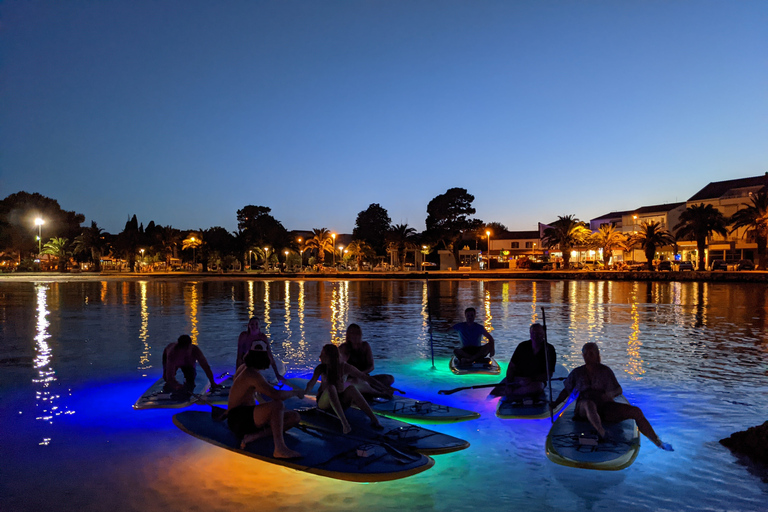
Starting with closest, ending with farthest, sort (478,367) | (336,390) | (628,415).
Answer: (628,415) → (336,390) → (478,367)

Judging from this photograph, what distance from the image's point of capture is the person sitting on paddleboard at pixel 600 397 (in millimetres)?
7609

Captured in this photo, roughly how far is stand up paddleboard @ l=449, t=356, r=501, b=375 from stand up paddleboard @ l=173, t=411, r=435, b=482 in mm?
5833

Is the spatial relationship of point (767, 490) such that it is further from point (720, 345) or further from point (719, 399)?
point (720, 345)

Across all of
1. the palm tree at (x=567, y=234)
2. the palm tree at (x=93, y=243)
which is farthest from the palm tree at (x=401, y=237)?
the palm tree at (x=93, y=243)

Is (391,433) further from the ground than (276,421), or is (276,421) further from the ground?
(276,421)

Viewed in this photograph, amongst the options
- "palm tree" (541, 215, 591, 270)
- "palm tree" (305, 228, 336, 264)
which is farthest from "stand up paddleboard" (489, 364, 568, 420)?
"palm tree" (305, 228, 336, 264)

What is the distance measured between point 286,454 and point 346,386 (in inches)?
60.4

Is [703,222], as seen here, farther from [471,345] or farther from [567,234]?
[471,345]

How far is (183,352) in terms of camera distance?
409 inches

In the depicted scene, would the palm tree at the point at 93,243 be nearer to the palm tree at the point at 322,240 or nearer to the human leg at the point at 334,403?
the palm tree at the point at 322,240

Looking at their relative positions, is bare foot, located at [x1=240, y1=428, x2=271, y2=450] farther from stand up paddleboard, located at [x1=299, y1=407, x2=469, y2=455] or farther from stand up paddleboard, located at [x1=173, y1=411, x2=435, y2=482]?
stand up paddleboard, located at [x1=299, y1=407, x2=469, y2=455]

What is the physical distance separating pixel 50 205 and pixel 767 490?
137 meters

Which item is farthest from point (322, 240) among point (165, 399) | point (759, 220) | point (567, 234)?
point (165, 399)

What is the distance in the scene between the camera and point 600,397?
7750mm
